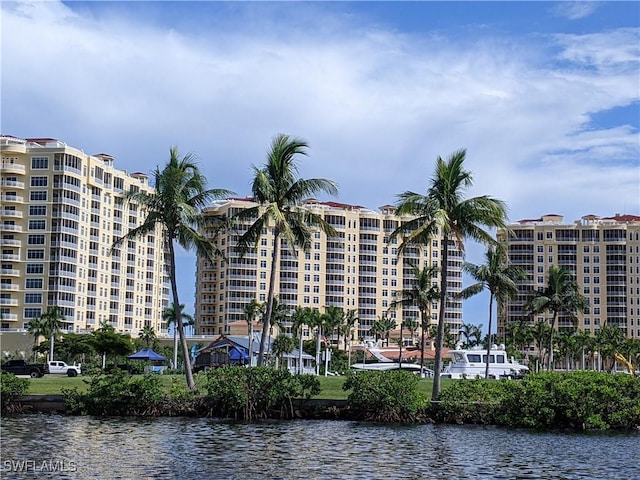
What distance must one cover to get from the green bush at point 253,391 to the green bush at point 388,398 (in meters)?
3.15

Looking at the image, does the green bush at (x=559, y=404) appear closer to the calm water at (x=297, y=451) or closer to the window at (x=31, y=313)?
the calm water at (x=297, y=451)

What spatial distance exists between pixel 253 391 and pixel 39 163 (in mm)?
110866

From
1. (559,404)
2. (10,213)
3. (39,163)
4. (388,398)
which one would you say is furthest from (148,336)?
(559,404)

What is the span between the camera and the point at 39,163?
142 metres

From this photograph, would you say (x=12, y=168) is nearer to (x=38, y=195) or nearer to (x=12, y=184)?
(x=12, y=184)

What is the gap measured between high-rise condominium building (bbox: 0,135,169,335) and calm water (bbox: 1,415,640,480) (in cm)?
10185

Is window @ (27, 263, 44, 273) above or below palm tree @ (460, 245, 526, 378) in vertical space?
above

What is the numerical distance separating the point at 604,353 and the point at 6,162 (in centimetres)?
9880

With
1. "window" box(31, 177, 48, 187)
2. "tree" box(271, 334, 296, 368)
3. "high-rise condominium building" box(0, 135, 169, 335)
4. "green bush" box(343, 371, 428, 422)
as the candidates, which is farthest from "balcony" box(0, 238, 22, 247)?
"green bush" box(343, 371, 428, 422)

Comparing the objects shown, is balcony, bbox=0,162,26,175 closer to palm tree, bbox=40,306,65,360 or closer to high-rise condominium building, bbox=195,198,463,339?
palm tree, bbox=40,306,65,360

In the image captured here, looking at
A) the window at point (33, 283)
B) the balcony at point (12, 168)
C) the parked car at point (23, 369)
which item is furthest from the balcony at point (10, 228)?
the parked car at point (23, 369)

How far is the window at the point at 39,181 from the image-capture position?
463ft

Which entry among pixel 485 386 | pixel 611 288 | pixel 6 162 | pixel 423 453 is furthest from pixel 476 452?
pixel 611 288

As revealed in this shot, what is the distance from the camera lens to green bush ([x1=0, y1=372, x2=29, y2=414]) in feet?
134
